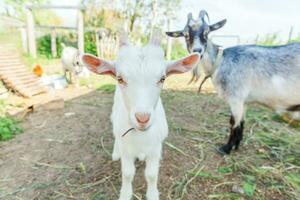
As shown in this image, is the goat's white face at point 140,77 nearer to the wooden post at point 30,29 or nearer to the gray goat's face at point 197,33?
the gray goat's face at point 197,33

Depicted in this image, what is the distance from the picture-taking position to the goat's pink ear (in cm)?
179

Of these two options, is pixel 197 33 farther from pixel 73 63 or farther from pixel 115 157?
pixel 73 63

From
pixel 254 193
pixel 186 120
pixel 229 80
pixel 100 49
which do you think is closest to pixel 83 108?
pixel 186 120

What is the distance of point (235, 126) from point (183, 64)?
1.53 meters

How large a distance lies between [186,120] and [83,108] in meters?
1.92

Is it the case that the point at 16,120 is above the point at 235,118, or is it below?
below

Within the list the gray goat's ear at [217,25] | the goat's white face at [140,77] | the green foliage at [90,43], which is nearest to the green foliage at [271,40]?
the green foliage at [90,43]

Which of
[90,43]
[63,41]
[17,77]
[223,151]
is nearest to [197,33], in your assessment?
[223,151]

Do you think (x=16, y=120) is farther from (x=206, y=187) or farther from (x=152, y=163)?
(x=206, y=187)

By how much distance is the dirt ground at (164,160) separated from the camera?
2512mm

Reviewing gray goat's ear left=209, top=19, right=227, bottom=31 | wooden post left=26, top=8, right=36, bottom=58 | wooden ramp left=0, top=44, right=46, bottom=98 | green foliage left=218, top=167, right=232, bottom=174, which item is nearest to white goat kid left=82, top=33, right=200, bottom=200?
green foliage left=218, top=167, right=232, bottom=174

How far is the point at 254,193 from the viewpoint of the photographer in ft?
8.13

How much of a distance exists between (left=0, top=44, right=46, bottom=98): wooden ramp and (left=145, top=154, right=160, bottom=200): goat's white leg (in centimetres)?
360

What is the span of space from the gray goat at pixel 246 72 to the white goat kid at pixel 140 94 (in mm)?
1131
